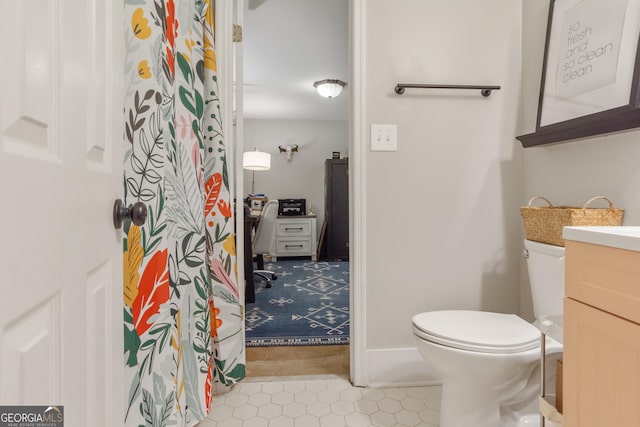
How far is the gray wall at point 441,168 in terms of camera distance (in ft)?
5.38

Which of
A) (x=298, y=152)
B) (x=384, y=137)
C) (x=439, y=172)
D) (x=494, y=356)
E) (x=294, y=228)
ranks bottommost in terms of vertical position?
(x=494, y=356)

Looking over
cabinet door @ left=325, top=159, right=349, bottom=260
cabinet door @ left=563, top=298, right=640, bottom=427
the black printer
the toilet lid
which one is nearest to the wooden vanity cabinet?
cabinet door @ left=563, top=298, right=640, bottom=427

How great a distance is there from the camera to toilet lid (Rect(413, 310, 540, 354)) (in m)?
1.13

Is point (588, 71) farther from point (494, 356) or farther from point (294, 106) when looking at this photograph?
point (294, 106)

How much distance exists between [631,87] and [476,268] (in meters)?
0.93

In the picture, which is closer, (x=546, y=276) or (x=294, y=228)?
(x=546, y=276)

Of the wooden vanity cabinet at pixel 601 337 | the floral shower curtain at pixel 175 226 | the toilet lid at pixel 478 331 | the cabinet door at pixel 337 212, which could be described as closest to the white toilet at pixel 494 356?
the toilet lid at pixel 478 331

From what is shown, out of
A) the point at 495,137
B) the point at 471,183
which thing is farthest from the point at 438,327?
the point at 495,137

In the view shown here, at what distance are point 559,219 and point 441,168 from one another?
1.90 ft

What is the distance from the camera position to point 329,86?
3.87 m

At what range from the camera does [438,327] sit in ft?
4.07

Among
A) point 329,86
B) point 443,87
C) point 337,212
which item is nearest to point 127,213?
point 443,87

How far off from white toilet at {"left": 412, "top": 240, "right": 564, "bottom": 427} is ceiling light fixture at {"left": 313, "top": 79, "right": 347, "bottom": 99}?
303cm

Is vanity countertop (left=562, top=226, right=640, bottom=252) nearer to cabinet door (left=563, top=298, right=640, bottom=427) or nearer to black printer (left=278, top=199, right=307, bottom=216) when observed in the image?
cabinet door (left=563, top=298, right=640, bottom=427)
